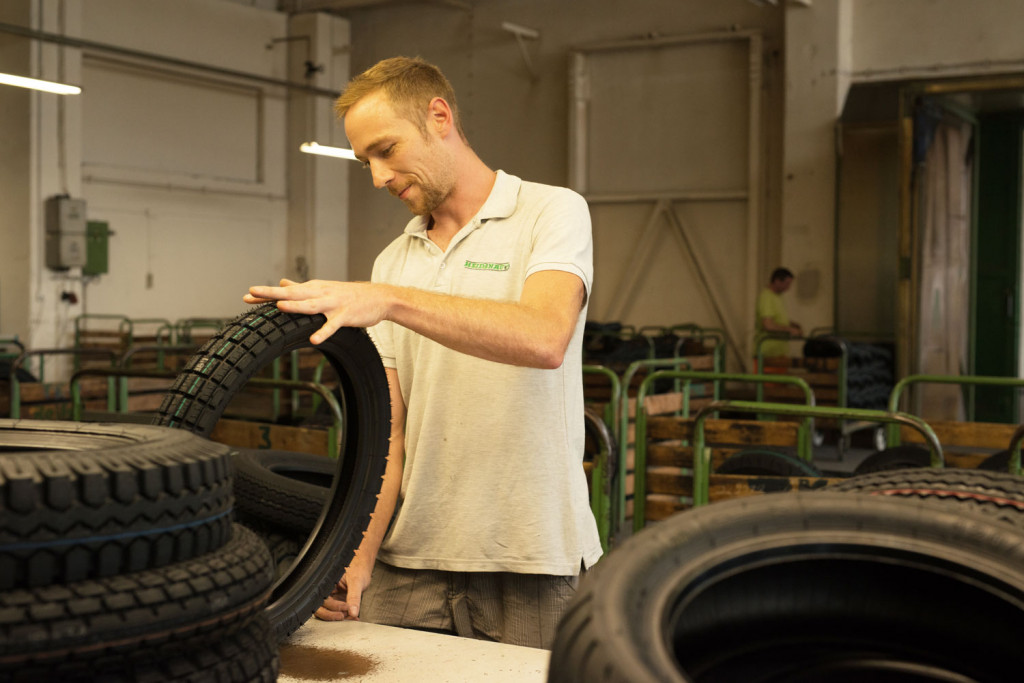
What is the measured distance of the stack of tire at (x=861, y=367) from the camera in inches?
339

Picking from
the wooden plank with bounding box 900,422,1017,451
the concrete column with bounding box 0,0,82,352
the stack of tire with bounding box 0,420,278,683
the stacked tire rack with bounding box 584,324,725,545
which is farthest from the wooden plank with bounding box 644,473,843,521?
the concrete column with bounding box 0,0,82,352

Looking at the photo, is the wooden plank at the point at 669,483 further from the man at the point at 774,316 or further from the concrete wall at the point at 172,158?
the concrete wall at the point at 172,158

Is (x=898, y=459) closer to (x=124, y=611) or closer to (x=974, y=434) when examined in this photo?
(x=974, y=434)

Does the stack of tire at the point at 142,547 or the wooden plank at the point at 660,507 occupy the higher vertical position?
the stack of tire at the point at 142,547

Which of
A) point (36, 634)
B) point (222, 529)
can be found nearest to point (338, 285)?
point (222, 529)

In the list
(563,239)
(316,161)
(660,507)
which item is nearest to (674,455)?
(660,507)

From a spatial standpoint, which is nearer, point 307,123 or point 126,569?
point 126,569

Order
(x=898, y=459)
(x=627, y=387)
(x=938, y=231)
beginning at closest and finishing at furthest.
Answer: (x=898, y=459), (x=627, y=387), (x=938, y=231)

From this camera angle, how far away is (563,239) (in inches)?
66.1

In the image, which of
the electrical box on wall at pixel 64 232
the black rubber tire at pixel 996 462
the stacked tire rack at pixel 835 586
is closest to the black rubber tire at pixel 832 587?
the stacked tire rack at pixel 835 586

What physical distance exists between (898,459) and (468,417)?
280cm

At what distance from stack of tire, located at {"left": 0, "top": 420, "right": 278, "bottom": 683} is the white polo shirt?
0.74 metres

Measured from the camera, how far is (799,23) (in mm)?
10734

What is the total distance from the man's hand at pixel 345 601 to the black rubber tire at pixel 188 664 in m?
0.46
